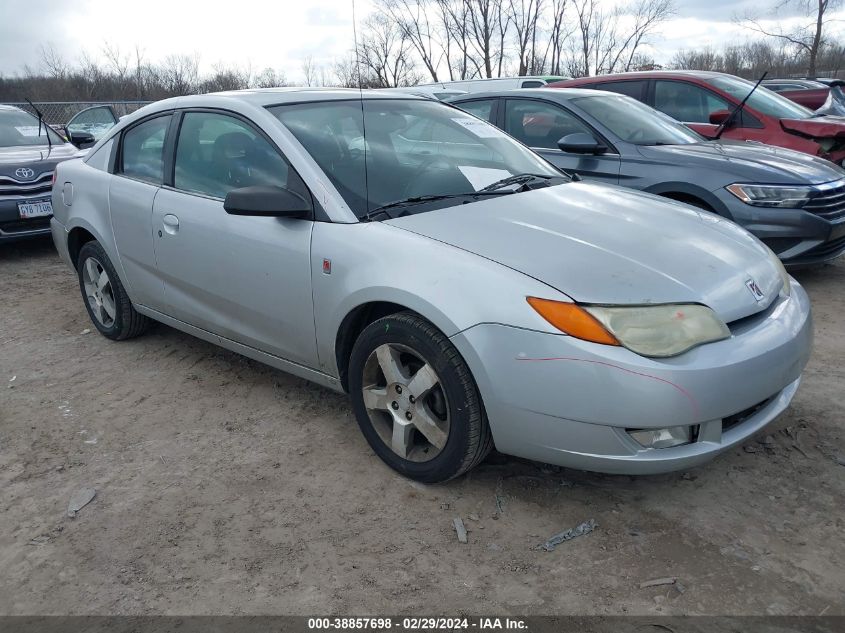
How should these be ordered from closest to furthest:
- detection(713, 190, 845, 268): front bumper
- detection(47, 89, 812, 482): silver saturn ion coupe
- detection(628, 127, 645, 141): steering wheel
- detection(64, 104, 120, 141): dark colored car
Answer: detection(47, 89, 812, 482): silver saturn ion coupe
detection(713, 190, 845, 268): front bumper
detection(628, 127, 645, 141): steering wheel
detection(64, 104, 120, 141): dark colored car

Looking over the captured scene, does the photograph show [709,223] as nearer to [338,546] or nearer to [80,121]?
[338,546]

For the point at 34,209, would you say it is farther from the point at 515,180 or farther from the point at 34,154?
the point at 515,180

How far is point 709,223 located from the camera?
317 cm

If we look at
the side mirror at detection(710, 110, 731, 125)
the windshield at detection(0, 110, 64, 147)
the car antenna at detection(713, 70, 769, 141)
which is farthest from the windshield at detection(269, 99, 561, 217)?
the windshield at detection(0, 110, 64, 147)

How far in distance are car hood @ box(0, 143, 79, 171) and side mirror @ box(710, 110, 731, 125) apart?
6563 millimetres

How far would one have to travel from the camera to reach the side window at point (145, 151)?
3.95m

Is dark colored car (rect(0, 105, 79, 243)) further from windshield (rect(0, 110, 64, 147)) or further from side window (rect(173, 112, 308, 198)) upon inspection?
side window (rect(173, 112, 308, 198))

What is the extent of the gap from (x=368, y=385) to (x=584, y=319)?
3.29 feet

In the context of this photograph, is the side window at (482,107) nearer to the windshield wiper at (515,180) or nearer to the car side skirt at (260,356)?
the windshield wiper at (515,180)

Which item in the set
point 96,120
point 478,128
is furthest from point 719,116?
point 96,120

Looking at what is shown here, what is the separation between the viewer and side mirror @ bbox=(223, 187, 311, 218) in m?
2.95

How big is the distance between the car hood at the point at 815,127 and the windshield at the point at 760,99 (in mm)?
108

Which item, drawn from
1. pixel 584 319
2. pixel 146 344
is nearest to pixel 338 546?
pixel 584 319

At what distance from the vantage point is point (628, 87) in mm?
7176
